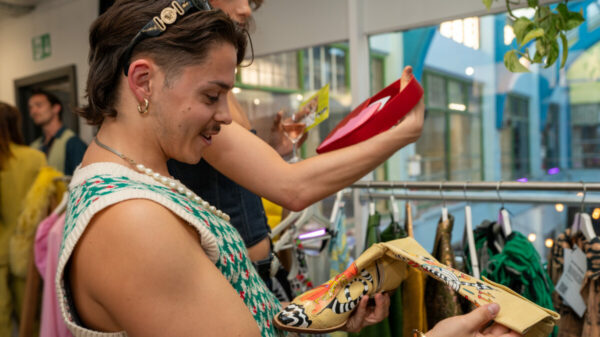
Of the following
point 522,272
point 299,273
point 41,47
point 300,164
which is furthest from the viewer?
point 41,47

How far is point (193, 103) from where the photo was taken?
787mm

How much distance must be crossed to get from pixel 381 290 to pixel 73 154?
3.13 meters

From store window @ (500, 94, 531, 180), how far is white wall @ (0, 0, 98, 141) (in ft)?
9.14

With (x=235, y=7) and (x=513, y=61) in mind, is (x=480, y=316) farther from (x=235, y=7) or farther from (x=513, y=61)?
(x=235, y=7)

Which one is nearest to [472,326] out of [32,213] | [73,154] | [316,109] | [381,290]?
[381,290]

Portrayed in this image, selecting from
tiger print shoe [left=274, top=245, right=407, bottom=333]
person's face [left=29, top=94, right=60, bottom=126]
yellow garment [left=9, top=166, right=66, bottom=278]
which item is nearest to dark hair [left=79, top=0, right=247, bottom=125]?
tiger print shoe [left=274, top=245, right=407, bottom=333]

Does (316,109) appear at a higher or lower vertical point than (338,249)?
higher

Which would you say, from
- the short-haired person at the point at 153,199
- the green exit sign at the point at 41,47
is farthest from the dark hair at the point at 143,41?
the green exit sign at the point at 41,47

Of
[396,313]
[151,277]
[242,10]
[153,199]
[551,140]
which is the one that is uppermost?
[242,10]

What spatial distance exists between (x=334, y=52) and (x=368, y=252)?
5.87 feet

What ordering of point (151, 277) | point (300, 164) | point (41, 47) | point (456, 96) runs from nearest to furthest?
point (151, 277), point (300, 164), point (456, 96), point (41, 47)

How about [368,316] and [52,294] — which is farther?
[52,294]

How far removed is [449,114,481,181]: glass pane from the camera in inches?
98.0

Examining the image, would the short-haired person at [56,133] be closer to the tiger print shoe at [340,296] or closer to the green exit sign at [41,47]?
the green exit sign at [41,47]
